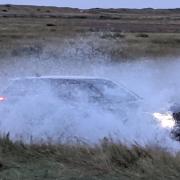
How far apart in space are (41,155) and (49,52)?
31.4m

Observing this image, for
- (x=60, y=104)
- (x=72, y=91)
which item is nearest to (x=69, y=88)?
(x=72, y=91)

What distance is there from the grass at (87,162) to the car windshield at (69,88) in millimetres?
4437

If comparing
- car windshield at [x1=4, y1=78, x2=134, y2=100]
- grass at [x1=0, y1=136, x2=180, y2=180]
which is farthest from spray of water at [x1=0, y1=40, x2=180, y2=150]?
grass at [x1=0, y1=136, x2=180, y2=180]

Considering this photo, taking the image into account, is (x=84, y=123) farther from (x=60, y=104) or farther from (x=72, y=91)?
(x=72, y=91)

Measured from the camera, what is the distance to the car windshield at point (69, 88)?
1312cm

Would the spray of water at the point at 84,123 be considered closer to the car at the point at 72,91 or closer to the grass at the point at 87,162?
the car at the point at 72,91

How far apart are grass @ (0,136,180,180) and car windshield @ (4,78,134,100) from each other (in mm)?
4437

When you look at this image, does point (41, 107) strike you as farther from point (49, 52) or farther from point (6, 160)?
point (49, 52)

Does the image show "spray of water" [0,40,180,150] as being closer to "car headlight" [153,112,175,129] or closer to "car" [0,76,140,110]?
"car headlight" [153,112,175,129]

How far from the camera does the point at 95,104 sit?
1268cm

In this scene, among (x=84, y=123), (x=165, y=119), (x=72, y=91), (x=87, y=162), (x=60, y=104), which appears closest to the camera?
(x=87, y=162)

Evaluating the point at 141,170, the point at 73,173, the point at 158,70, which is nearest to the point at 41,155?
the point at 73,173

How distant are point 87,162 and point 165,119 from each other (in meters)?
4.82

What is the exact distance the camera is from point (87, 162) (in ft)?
25.1
